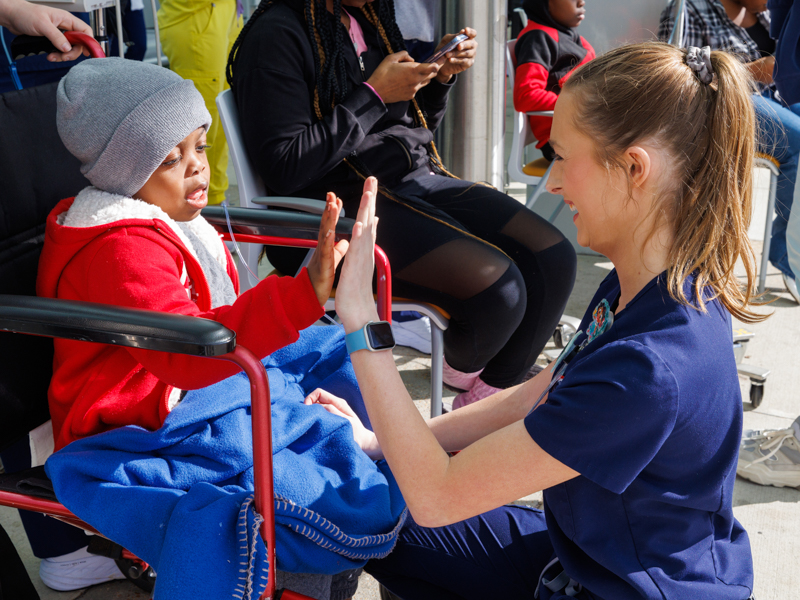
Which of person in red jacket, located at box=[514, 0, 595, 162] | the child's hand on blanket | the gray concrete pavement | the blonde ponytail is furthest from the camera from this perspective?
person in red jacket, located at box=[514, 0, 595, 162]

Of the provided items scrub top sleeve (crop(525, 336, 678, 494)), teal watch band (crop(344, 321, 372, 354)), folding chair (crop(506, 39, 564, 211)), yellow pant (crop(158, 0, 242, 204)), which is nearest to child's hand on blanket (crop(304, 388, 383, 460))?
teal watch band (crop(344, 321, 372, 354))

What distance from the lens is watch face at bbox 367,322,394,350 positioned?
3.06 feet

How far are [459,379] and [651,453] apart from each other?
1421 millimetres

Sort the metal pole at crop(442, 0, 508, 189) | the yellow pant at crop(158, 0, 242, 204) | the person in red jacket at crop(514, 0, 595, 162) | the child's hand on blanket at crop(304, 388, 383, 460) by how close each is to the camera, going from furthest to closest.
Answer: the yellow pant at crop(158, 0, 242, 204)
the person in red jacket at crop(514, 0, 595, 162)
the metal pole at crop(442, 0, 508, 189)
the child's hand on blanket at crop(304, 388, 383, 460)

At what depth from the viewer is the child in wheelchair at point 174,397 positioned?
99cm

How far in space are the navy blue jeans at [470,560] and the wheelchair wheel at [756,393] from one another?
140cm

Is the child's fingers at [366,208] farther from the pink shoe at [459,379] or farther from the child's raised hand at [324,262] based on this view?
the pink shoe at [459,379]

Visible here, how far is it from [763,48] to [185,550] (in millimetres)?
3783

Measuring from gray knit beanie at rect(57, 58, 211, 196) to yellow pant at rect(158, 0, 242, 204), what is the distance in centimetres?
238

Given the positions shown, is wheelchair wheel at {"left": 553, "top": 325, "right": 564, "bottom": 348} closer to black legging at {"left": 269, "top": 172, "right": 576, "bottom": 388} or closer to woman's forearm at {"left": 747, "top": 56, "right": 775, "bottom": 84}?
black legging at {"left": 269, "top": 172, "right": 576, "bottom": 388}

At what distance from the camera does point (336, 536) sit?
101 cm

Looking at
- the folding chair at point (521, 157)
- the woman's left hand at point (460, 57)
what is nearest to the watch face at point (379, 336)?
the woman's left hand at point (460, 57)

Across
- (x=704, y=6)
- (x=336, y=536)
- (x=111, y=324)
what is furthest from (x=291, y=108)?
(x=704, y=6)

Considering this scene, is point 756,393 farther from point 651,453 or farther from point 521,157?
point 651,453
